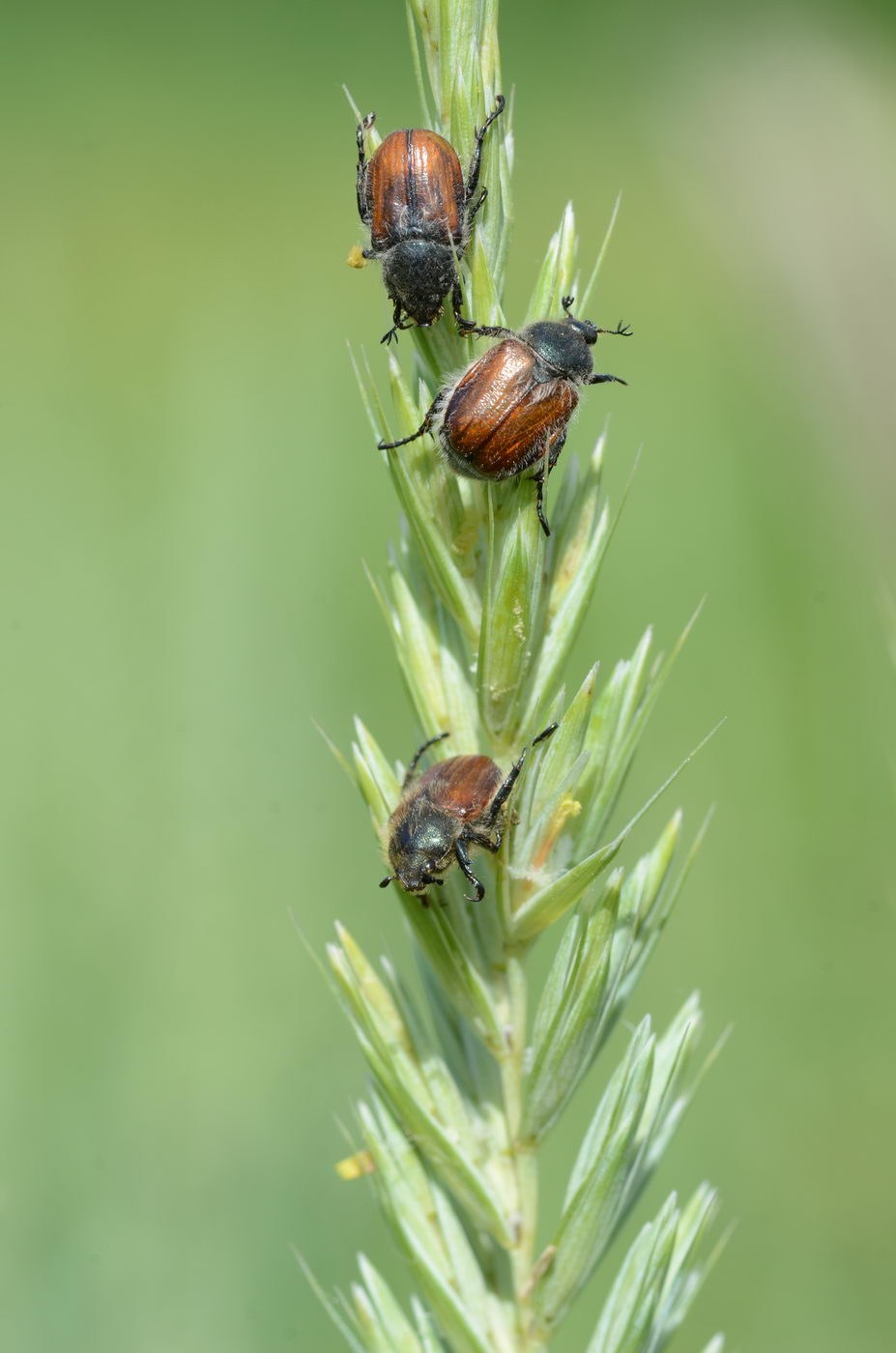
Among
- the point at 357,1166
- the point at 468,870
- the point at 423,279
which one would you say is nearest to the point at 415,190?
the point at 423,279

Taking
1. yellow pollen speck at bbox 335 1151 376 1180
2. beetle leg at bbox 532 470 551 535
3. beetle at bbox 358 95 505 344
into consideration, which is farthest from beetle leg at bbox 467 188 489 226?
yellow pollen speck at bbox 335 1151 376 1180

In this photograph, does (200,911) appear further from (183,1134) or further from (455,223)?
(455,223)

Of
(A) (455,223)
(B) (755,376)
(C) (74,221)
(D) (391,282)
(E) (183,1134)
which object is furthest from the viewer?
(C) (74,221)

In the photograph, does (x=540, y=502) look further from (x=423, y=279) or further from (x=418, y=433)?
(x=423, y=279)

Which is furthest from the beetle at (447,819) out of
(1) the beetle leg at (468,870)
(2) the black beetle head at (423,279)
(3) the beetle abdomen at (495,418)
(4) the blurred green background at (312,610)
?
(2) the black beetle head at (423,279)

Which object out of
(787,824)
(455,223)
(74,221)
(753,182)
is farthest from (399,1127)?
(74,221)

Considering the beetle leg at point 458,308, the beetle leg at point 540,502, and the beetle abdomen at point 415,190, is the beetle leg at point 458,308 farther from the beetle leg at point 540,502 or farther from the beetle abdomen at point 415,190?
the beetle leg at point 540,502

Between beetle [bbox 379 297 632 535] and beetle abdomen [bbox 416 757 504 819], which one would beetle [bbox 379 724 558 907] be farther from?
beetle [bbox 379 297 632 535]
